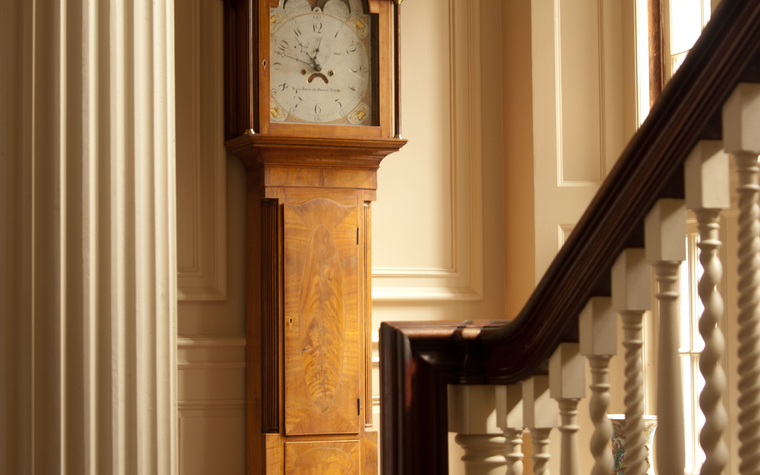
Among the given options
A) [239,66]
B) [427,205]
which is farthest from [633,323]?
[427,205]

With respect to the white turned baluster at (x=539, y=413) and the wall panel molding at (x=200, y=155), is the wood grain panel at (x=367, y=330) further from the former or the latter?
the white turned baluster at (x=539, y=413)

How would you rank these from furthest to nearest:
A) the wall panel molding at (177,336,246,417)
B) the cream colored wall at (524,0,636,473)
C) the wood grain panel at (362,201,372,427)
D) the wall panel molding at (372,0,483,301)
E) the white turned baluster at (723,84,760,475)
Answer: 1. the wall panel molding at (372,0,483,301)
2. the cream colored wall at (524,0,636,473)
3. the wall panel molding at (177,336,246,417)
4. the wood grain panel at (362,201,372,427)
5. the white turned baluster at (723,84,760,475)

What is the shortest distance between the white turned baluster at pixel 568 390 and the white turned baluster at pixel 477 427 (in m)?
0.14

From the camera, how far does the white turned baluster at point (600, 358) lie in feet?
2.89

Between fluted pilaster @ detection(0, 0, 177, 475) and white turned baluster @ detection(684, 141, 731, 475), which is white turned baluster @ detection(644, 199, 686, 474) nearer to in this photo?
white turned baluster @ detection(684, 141, 731, 475)

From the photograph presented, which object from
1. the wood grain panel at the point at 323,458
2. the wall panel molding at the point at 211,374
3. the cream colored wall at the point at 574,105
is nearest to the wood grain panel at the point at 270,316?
the wood grain panel at the point at 323,458

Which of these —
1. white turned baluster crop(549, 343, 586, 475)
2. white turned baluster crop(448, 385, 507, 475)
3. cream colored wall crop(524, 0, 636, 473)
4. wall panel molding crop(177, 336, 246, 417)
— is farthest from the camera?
cream colored wall crop(524, 0, 636, 473)

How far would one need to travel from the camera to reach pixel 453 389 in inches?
42.9

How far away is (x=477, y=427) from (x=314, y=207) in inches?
66.4

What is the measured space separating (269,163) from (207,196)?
36 centimetres

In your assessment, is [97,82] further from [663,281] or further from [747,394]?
[747,394]

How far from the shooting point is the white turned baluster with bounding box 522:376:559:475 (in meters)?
1.00

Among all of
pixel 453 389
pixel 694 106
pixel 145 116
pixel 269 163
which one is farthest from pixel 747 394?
pixel 269 163

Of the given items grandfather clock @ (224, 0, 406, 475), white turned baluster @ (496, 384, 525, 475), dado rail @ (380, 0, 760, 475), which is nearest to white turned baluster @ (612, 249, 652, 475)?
dado rail @ (380, 0, 760, 475)
